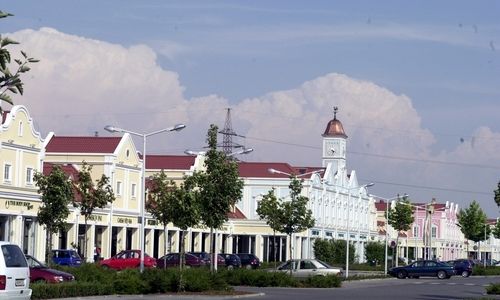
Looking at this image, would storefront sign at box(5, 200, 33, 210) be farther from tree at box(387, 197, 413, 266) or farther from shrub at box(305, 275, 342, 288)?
tree at box(387, 197, 413, 266)

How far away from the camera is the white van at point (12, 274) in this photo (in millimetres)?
24250

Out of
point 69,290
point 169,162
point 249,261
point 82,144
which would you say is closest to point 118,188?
point 82,144

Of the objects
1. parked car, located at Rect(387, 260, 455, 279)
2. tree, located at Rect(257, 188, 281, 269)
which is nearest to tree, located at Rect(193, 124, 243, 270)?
tree, located at Rect(257, 188, 281, 269)

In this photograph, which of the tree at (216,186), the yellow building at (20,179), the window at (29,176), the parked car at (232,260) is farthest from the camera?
the parked car at (232,260)

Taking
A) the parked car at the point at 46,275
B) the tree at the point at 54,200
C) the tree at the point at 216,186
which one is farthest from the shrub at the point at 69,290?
the tree at the point at 54,200

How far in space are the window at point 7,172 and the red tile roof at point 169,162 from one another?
25.9m

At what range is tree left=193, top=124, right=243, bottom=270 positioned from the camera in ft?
159

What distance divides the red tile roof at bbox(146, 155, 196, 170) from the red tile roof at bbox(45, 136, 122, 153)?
445 inches

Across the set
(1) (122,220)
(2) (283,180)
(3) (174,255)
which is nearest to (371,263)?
(2) (283,180)

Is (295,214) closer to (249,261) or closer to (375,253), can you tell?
(249,261)

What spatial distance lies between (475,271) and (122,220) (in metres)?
33.1

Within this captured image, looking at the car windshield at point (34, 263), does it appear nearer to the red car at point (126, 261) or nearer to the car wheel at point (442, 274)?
the red car at point (126, 261)

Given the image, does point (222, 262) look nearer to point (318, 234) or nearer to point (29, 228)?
Answer: point (29, 228)

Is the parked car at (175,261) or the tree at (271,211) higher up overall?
the tree at (271,211)
